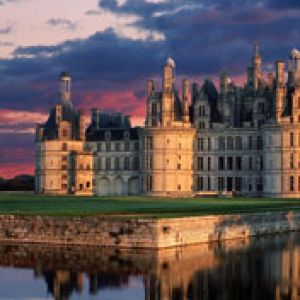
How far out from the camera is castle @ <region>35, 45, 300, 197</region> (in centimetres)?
9719

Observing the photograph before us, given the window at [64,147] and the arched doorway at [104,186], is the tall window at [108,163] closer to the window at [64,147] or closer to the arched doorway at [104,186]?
the arched doorway at [104,186]

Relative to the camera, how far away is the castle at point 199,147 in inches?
3826

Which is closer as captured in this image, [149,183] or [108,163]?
[149,183]

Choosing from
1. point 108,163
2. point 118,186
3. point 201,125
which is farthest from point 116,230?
point 108,163

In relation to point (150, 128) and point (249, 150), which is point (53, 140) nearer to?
point (150, 128)

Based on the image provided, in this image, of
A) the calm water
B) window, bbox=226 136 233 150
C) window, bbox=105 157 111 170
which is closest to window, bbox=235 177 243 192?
window, bbox=226 136 233 150

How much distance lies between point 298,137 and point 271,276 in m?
62.0

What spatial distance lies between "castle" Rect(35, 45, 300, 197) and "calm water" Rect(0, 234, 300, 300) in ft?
175

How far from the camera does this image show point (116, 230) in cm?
4288

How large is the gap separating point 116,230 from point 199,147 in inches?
2391

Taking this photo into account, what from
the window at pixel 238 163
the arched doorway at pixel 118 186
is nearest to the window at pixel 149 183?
the arched doorway at pixel 118 186

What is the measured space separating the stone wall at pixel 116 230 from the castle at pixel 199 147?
49.5m

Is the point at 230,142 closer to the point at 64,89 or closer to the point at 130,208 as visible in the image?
the point at 64,89

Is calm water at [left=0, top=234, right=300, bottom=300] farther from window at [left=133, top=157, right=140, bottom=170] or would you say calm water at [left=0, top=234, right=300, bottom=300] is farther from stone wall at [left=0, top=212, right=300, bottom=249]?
window at [left=133, top=157, right=140, bottom=170]
